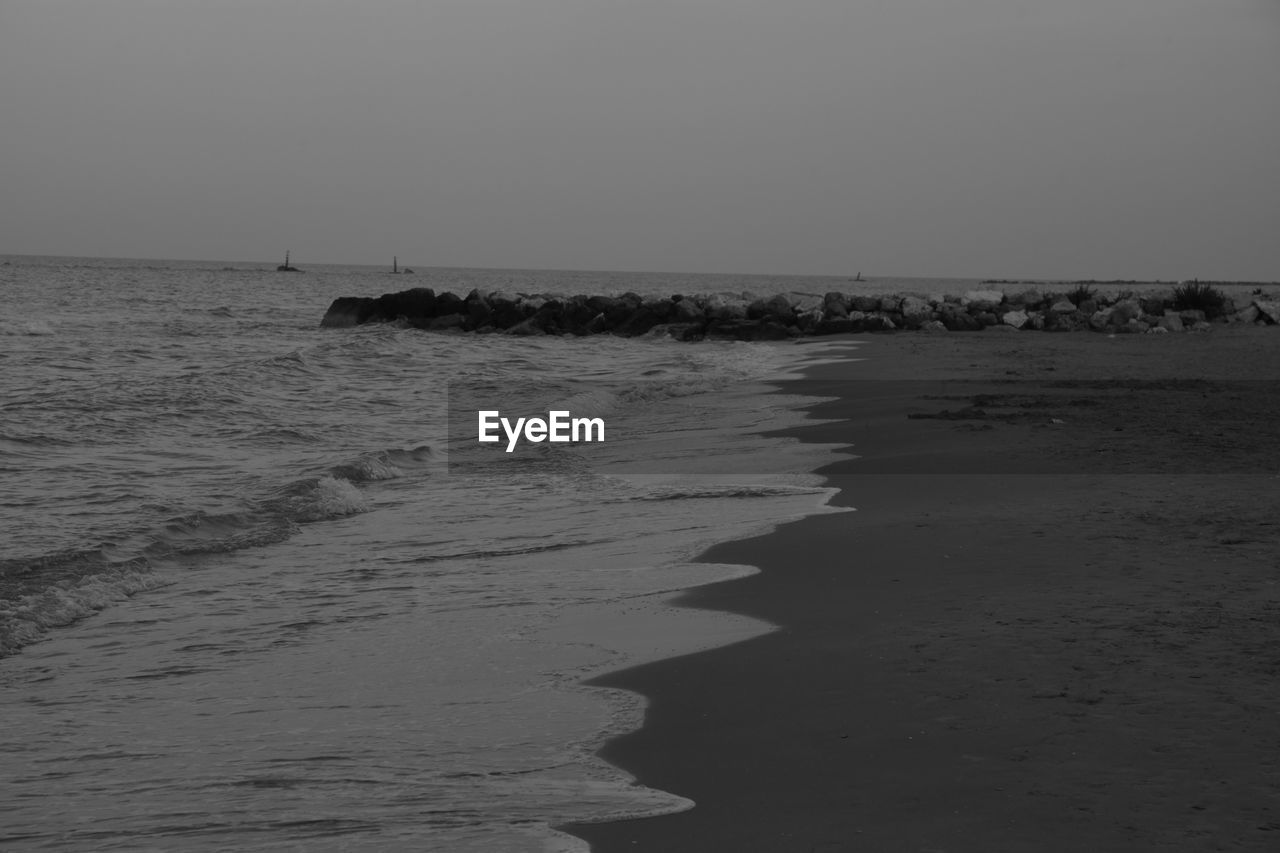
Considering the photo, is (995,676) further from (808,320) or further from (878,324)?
(808,320)

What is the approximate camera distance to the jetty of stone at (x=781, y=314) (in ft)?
100

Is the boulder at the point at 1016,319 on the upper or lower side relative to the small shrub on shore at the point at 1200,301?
lower

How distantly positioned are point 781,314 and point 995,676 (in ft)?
99.1

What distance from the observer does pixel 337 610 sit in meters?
6.15

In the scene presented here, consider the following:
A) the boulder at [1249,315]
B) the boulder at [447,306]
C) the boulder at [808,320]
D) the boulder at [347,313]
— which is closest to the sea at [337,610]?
the boulder at [808,320]

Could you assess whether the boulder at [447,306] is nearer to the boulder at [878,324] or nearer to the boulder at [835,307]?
Answer: the boulder at [835,307]

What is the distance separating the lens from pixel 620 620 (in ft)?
18.6

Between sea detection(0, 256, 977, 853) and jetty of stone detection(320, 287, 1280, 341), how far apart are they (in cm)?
1692

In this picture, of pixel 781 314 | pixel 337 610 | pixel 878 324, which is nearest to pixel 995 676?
pixel 337 610

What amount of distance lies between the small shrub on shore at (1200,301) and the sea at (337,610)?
21.7 meters

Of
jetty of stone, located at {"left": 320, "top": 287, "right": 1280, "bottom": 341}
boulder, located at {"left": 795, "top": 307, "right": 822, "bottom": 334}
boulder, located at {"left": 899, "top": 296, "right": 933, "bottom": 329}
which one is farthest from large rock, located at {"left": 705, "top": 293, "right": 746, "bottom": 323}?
boulder, located at {"left": 899, "top": 296, "right": 933, "bottom": 329}

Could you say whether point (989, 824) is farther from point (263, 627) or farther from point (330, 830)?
point (263, 627)

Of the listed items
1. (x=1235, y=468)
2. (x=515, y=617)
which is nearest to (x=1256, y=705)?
(x=515, y=617)

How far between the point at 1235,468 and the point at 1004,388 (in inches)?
258
